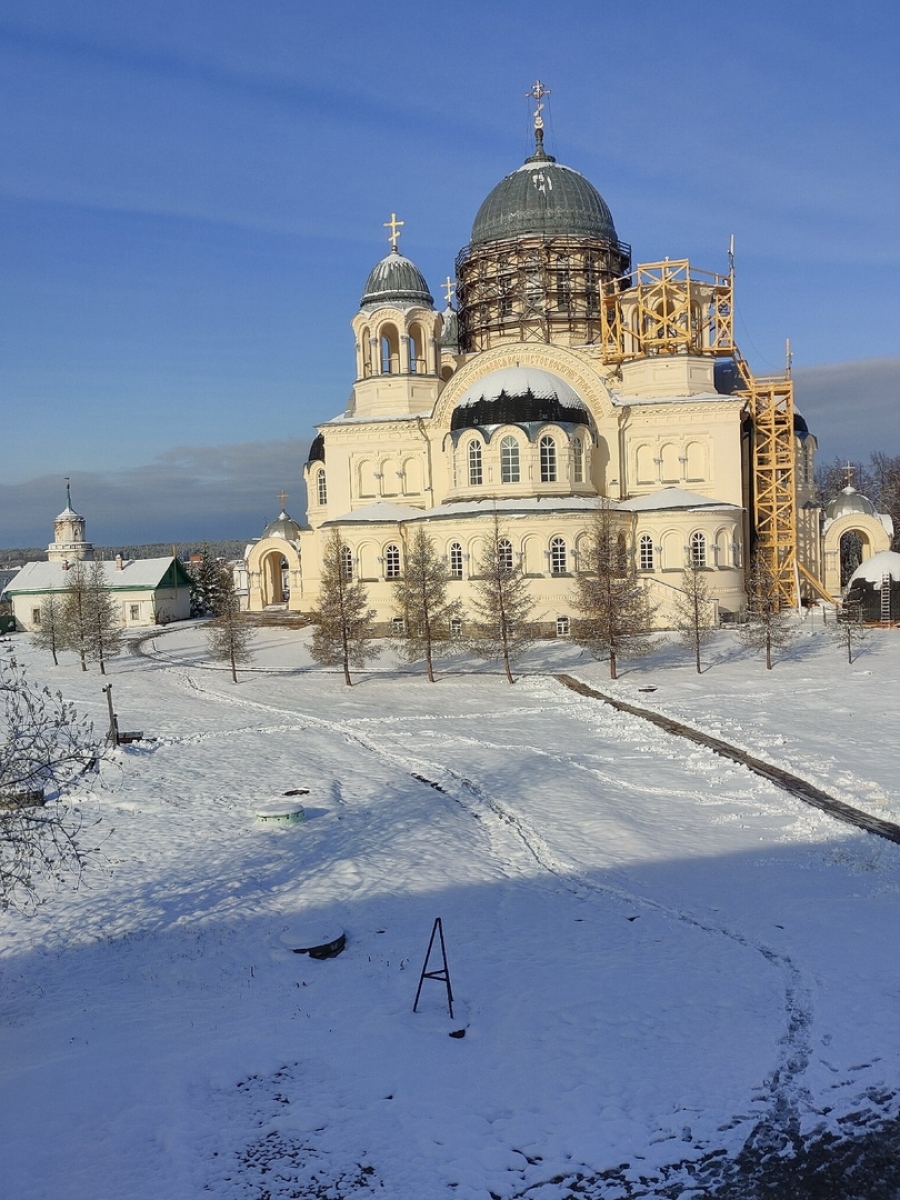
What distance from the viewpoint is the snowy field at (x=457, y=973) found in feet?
26.8

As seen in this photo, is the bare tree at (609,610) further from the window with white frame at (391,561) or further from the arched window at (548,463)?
the window with white frame at (391,561)

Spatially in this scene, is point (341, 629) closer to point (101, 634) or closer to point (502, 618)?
point (502, 618)

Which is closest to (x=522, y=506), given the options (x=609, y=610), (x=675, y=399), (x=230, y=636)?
(x=609, y=610)

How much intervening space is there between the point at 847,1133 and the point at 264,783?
44.2 ft

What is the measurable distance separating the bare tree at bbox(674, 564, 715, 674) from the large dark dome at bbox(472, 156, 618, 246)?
59.7 ft

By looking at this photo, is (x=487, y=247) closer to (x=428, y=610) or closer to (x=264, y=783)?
(x=428, y=610)

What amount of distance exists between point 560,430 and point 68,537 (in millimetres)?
37796

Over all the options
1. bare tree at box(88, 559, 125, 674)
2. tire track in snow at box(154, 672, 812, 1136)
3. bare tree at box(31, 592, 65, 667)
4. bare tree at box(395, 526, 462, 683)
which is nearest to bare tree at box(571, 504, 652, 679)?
bare tree at box(395, 526, 462, 683)

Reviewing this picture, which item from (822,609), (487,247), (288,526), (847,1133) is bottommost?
(847,1133)

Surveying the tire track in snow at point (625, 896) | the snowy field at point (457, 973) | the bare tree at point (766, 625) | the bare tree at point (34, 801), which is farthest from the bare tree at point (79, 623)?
the bare tree at point (766, 625)

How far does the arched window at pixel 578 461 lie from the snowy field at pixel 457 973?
16336 mm

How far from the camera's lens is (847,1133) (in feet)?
27.0

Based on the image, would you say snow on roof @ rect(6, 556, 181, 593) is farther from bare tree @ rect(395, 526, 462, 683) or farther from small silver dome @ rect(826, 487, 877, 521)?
small silver dome @ rect(826, 487, 877, 521)

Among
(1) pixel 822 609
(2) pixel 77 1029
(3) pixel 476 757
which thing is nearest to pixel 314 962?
(2) pixel 77 1029
